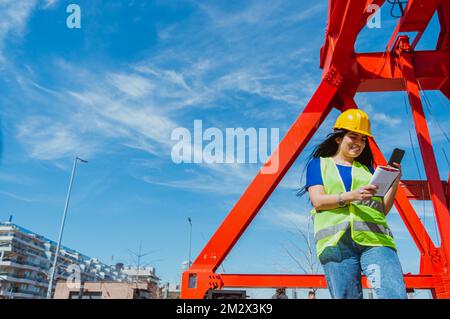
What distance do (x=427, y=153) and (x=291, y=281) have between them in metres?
2.78

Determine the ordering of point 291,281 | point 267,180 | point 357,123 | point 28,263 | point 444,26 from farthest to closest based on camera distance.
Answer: point 28,263 → point 444,26 → point 267,180 → point 291,281 → point 357,123

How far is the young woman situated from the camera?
1.60 meters

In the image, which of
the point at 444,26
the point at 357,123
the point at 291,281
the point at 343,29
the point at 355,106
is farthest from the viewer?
the point at 444,26

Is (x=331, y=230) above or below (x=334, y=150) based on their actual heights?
below

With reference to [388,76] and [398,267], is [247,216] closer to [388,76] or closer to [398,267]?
[388,76]

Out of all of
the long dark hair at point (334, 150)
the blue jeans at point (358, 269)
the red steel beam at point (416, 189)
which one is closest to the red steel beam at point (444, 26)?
the red steel beam at point (416, 189)

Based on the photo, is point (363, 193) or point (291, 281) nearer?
point (363, 193)

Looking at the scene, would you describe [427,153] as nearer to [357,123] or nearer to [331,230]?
[357,123]

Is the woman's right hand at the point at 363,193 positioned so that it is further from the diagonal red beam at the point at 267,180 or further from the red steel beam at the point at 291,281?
the diagonal red beam at the point at 267,180

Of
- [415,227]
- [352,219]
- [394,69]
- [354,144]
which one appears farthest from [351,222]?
[394,69]

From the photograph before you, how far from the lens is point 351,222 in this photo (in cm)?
169

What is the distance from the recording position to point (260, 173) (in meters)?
5.45

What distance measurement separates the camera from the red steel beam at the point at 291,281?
469 cm

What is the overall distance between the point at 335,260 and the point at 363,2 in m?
4.25
